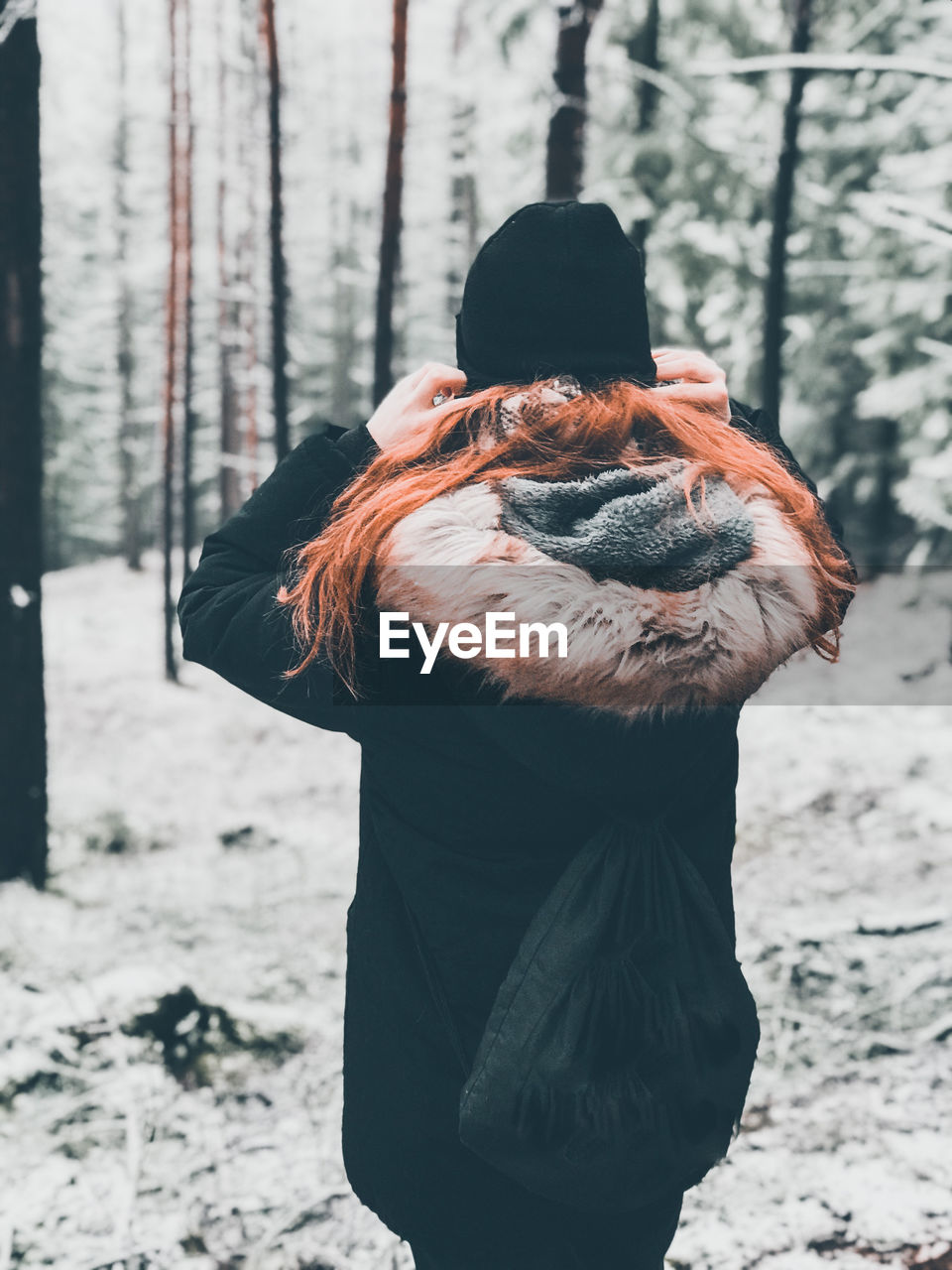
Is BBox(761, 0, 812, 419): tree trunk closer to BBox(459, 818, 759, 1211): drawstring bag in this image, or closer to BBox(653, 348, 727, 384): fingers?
BBox(653, 348, 727, 384): fingers

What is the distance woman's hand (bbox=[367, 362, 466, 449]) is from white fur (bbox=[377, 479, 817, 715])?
0.68ft

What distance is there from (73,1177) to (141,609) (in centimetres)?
1692

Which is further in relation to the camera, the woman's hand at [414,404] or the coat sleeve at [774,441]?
the coat sleeve at [774,441]

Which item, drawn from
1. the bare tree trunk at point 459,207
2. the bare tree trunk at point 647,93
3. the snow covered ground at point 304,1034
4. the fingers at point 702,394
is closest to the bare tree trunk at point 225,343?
the bare tree trunk at point 459,207

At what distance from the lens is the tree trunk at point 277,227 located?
9.65 meters

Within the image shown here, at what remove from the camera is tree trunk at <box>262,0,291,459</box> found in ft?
31.7

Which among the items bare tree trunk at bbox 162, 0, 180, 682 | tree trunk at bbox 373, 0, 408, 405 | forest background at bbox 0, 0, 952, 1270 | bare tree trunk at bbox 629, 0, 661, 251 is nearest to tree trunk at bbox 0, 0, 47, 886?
forest background at bbox 0, 0, 952, 1270

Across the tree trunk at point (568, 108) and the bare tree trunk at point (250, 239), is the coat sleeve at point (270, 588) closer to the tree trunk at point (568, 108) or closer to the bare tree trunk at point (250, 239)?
the tree trunk at point (568, 108)

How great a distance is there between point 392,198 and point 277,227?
1845mm

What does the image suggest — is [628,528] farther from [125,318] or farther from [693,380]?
[125,318]

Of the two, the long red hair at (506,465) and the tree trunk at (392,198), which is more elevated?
the tree trunk at (392,198)

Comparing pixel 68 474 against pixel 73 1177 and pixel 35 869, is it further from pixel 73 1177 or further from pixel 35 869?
pixel 73 1177

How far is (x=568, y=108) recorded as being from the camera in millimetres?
8227

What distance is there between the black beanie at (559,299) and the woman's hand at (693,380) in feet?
0.28
